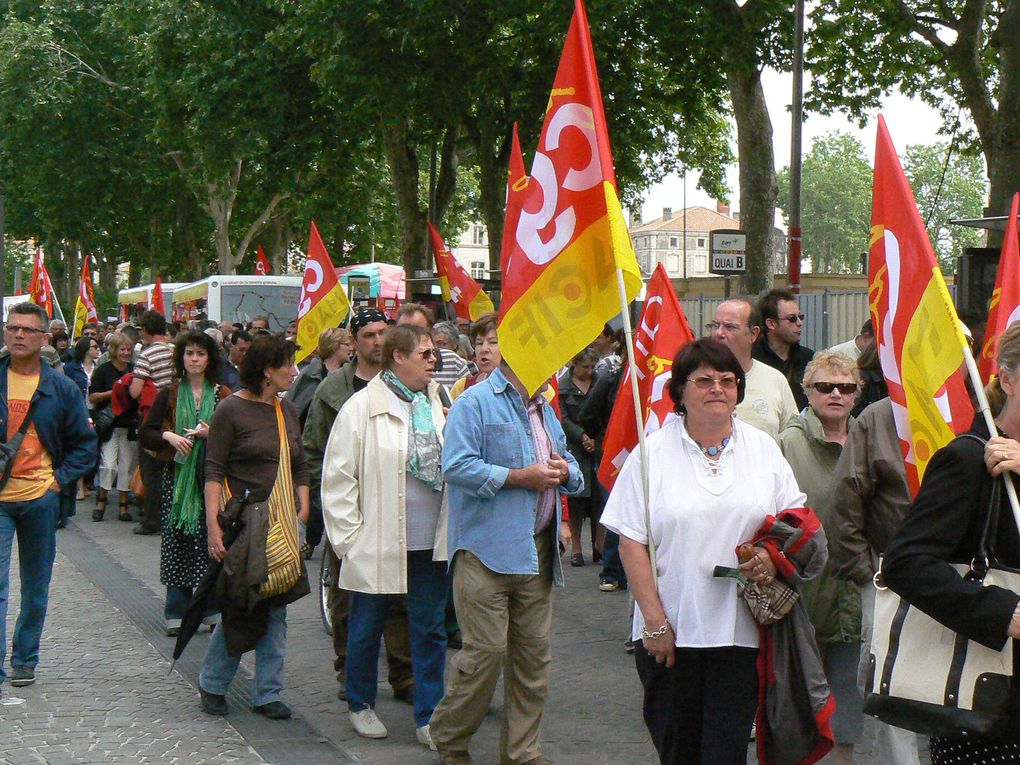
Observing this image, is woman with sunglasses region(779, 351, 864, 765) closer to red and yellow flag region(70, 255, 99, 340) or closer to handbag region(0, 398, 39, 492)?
handbag region(0, 398, 39, 492)

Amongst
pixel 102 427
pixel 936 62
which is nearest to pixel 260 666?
pixel 102 427

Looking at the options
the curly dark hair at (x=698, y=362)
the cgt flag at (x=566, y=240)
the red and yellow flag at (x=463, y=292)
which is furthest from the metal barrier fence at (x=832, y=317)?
A: the curly dark hair at (x=698, y=362)

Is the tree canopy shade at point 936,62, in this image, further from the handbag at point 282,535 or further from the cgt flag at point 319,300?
the handbag at point 282,535

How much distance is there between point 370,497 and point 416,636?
0.62 metres

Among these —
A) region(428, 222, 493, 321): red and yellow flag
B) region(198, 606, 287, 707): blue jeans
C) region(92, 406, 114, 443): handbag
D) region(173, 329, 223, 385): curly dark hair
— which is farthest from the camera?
region(428, 222, 493, 321): red and yellow flag

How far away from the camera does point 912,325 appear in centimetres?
430

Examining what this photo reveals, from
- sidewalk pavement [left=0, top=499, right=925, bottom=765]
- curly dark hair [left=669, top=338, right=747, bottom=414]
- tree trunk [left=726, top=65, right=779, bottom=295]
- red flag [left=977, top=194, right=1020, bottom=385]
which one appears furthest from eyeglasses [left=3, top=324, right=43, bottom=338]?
tree trunk [left=726, top=65, right=779, bottom=295]

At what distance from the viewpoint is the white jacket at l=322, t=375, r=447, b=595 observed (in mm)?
6012

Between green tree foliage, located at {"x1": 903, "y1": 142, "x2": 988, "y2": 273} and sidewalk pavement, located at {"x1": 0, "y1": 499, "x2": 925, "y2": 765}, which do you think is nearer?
sidewalk pavement, located at {"x1": 0, "y1": 499, "x2": 925, "y2": 765}

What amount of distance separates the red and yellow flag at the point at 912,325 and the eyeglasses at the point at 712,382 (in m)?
0.56

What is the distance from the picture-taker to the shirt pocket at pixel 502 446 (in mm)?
5426

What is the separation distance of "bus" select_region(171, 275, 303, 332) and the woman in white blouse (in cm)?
2684

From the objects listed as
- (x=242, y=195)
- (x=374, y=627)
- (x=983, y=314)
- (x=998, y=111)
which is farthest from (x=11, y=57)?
(x=374, y=627)

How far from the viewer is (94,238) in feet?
160
